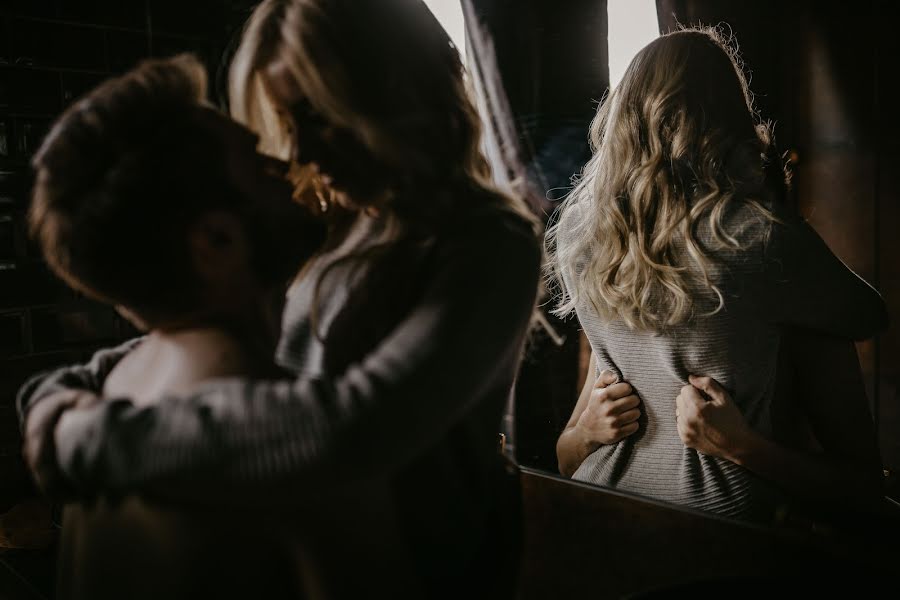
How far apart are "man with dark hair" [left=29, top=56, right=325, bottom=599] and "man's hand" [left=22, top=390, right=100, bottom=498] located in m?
0.04

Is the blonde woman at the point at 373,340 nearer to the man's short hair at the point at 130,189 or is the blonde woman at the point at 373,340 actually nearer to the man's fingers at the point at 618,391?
the man's short hair at the point at 130,189

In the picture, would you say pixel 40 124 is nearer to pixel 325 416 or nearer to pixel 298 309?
pixel 298 309

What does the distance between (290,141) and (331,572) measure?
411mm

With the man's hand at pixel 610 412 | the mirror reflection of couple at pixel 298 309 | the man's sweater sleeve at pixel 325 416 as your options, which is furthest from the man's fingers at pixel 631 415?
the man's sweater sleeve at pixel 325 416

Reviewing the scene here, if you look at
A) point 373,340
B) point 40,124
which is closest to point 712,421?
point 373,340

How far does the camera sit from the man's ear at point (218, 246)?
0.60 metres

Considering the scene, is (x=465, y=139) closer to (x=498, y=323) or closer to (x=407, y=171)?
(x=407, y=171)

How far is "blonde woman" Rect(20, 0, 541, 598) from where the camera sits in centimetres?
53

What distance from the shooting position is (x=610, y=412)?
135 centimetres

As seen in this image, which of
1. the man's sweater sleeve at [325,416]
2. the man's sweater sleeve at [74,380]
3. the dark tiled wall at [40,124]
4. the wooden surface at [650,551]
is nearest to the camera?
the man's sweater sleeve at [325,416]

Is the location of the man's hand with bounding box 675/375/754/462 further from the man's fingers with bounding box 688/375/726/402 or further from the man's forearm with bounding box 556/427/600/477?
the man's forearm with bounding box 556/427/600/477

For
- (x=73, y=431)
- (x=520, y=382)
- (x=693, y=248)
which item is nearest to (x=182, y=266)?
(x=73, y=431)

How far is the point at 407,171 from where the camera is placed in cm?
65

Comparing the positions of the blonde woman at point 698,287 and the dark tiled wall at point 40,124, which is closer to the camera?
the blonde woman at point 698,287
